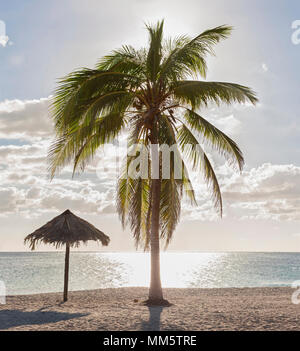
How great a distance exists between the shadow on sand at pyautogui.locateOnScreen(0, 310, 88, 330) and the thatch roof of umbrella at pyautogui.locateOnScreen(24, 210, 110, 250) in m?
2.53

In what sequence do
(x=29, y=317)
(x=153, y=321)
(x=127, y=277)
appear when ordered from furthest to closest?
(x=127, y=277) → (x=29, y=317) → (x=153, y=321)

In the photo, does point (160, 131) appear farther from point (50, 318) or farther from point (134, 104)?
point (50, 318)

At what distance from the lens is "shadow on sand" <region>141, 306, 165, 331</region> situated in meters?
7.77

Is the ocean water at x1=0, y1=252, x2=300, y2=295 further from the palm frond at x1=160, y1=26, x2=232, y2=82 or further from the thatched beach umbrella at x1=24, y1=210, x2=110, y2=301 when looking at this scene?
the palm frond at x1=160, y1=26, x2=232, y2=82

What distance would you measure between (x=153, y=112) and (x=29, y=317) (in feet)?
19.8

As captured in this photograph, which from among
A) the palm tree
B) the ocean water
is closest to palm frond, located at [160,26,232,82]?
the palm tree

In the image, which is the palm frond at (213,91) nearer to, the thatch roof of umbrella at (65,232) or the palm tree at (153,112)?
Answer: the palm tree at (153,112)

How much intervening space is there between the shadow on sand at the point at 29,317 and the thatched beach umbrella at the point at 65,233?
253 cm

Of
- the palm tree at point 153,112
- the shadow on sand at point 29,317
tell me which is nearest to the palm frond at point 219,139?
the palm tree at point 153,112

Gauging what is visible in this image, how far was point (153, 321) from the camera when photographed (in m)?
8.41

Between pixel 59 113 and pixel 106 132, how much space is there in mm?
1356

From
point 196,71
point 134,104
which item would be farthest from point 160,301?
point 196,71

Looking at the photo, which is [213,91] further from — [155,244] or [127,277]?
[127,277]

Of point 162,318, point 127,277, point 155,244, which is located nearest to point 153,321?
point 162,318
